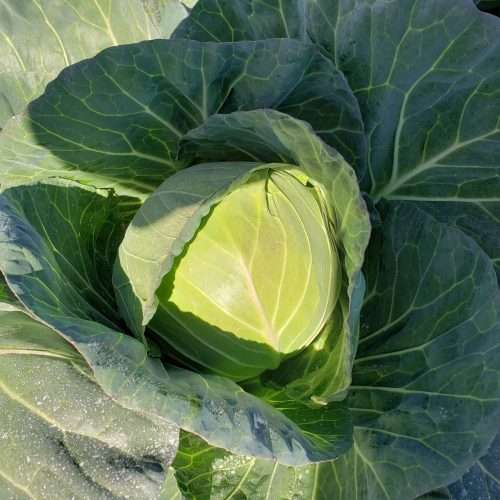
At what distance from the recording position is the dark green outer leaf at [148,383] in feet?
4.20

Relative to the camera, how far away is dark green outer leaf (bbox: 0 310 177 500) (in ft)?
4.55

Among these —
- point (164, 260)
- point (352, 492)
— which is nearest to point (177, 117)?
point (164, 260)

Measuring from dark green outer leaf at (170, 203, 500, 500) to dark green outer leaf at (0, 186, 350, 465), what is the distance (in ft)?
0.63

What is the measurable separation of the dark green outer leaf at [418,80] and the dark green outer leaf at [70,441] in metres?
0.99

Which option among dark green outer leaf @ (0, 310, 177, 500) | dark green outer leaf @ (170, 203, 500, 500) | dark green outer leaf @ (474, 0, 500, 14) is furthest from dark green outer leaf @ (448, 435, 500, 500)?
dark green outer leaf @ (474, 0, 500, 14)


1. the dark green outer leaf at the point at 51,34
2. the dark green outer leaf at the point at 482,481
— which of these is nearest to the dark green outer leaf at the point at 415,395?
the dark green outer leaf at the point at 482,481

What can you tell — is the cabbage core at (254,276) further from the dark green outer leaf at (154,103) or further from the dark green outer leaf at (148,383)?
the dark green outer leaf at (154,103)

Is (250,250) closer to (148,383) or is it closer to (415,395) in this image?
(148,383)

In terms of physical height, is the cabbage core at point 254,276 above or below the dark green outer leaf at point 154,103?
below

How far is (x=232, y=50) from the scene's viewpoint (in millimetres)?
1619

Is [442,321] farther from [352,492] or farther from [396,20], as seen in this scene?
[396,20]

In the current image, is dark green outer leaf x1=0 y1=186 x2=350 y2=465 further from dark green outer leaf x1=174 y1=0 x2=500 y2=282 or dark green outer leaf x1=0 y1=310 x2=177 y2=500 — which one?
dark green outer leaf x1=174 y1=0 x2=500 y2=282

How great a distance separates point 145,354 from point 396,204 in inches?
32.4

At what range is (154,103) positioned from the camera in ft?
5.54
